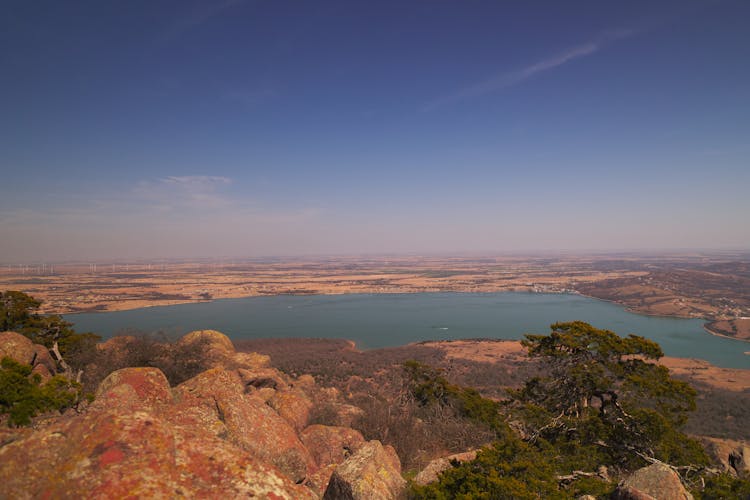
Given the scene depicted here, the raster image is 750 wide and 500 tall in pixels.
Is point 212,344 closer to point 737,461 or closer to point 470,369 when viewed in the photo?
point 737,461

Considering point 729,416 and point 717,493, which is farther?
point 729,416

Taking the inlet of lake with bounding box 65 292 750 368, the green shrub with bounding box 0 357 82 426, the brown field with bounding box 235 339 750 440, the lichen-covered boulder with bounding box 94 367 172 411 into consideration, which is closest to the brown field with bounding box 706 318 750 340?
the inlet of lake with bounding box 65 292 750 368

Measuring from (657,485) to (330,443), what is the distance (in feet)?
28.7

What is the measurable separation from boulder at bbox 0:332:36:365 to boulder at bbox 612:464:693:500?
19.8 metres

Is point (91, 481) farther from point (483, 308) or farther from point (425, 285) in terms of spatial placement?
point (425, 285)

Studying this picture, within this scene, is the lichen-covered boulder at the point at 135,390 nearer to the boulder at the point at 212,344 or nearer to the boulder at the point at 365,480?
the boulder at the point at 365,480

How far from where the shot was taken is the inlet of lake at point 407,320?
68.2m

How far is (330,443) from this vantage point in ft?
39.4

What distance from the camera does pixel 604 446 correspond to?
41.5 ft

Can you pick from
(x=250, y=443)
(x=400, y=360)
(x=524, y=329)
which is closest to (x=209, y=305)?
(x=400, y=360)

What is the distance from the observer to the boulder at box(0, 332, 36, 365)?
14.2 m

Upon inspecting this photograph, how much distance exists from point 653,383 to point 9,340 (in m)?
25.2

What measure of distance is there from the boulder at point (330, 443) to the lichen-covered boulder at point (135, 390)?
4621 millimetres

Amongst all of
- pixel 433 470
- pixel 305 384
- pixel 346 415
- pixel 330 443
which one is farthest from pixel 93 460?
pixel 305 384
